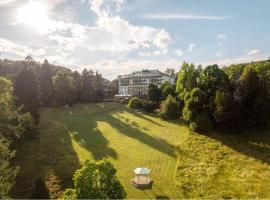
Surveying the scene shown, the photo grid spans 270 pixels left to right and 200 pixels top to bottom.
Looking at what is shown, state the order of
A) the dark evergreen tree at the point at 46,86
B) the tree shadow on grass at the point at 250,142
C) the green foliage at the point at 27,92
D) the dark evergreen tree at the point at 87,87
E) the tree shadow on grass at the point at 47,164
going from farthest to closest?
the dark evergreen tree at the point at 87,87, the dark evergreen tree at the point at 46,86, the green foliage at the point at 27,92, the tree shadow on grass at the point at 250,142, the tree shadow on grass at the point at 47,164

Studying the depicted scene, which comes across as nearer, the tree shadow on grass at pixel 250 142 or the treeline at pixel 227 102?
the tree shadow on grass at pixel 250 142

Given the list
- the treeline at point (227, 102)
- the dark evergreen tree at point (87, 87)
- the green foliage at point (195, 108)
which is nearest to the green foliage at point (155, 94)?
the treeline at point (227, 102)

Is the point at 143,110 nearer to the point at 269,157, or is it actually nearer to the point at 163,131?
the point at 163,131

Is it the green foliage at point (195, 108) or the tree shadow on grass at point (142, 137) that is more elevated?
the green foliage at point (195, 108)

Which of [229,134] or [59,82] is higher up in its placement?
[59,82]

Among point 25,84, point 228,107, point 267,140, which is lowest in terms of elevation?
point 267,140

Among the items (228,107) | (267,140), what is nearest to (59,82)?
(228,107)

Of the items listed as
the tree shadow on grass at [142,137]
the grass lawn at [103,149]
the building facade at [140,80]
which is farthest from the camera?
the building facade at [140,80]

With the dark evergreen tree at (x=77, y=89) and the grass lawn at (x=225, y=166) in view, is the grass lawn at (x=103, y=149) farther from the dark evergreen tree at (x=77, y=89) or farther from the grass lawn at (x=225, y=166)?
the dark evergreen tree at (x=77, y=89)

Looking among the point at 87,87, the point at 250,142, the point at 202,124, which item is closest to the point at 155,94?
the point at 87,87
